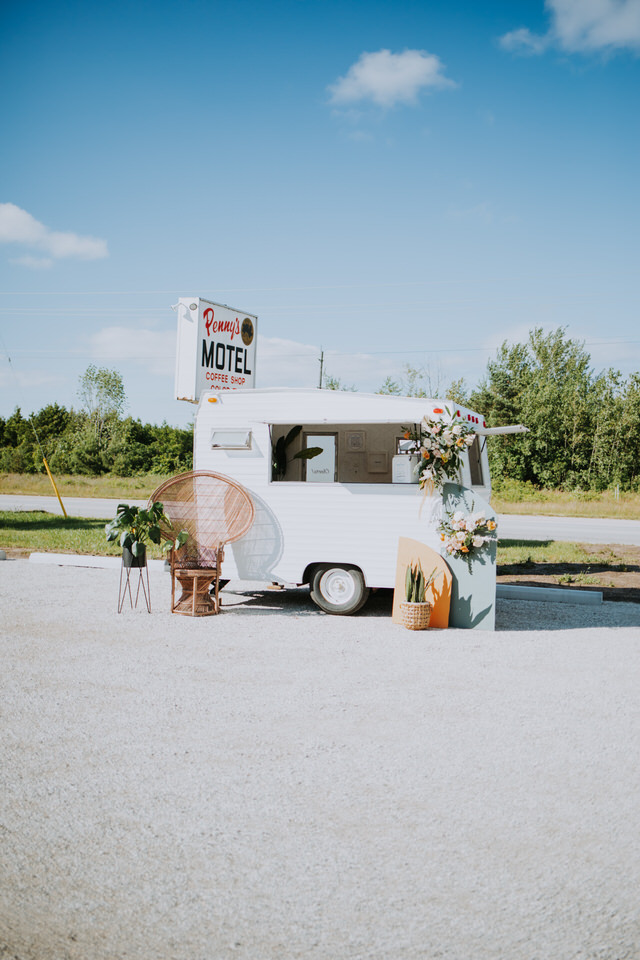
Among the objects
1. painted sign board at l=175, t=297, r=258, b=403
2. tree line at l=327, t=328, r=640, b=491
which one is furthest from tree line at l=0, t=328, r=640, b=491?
painted sign board at l=175, t=297, r=258, b=403

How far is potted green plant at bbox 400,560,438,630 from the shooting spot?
8133mm

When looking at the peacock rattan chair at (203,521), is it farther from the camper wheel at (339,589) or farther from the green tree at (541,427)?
the green tree at (541,427)

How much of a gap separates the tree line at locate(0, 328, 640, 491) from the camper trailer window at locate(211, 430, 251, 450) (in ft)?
88.5

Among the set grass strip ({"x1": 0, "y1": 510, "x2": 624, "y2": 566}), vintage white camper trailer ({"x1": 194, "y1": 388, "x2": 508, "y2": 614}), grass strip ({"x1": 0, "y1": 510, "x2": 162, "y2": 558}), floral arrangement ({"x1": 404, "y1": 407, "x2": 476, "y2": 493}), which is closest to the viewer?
floral arrangement ({"x1": 404, "y1": 407, "x2": 476, "y2": 493})

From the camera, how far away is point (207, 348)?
1209 centimetres

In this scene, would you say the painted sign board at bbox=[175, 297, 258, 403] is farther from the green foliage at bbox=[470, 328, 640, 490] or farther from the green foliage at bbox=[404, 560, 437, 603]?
the green foliage at bbox=[470, 328, 640, 490]

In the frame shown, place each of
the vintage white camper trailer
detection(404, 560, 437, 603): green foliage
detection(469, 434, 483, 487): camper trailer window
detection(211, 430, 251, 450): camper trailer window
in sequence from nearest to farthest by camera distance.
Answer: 1. detection(404, 560, 437, 603): green foliage
2. the vintage white camper trailer
3. detection(211, 430, 251, 450): camper trailer window
4. detection(469, 434, 483, 487): camper trailer window

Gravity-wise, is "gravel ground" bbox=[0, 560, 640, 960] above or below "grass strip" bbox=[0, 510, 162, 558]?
below

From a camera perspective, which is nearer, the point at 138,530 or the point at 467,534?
the point at 467,534

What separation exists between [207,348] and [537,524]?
12279 millimetres

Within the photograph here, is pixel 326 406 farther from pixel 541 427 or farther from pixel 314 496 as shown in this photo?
pixel 541 427

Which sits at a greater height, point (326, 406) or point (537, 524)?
point (326, 406)

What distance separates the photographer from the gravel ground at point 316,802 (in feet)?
9.11

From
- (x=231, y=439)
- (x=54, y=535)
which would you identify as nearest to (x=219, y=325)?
(x=231, y=439)
